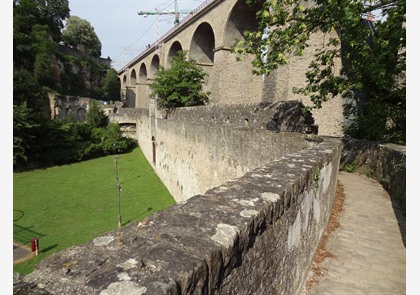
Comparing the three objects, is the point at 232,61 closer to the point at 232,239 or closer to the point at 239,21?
the point at 239,21

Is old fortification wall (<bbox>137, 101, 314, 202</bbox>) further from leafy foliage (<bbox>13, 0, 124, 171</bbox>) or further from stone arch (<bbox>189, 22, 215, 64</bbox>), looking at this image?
leafy foliage (<bbox>13, 0, 124, 171</bbox>)

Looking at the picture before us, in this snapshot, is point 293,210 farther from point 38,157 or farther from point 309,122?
point 38,157

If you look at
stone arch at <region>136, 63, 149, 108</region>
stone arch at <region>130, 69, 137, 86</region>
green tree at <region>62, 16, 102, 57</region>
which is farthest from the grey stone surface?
green tree at <region>62, 16, 102, 57</region>

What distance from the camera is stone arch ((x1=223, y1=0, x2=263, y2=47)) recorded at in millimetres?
19484

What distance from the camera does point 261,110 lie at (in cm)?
751

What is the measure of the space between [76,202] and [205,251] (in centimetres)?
1716

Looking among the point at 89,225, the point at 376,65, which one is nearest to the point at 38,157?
the point at 89,225

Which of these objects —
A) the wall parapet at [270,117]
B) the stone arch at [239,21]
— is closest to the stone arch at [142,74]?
the stone arch at [239,21]

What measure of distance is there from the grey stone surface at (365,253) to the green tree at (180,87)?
14.3 m

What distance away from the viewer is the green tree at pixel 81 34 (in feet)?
196

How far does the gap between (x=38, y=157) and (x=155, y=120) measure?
1456 centimetres

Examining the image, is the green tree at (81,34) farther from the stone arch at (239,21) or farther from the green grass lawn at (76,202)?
the stone arch at (239,21)

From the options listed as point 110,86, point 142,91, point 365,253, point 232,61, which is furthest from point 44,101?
point 365,253

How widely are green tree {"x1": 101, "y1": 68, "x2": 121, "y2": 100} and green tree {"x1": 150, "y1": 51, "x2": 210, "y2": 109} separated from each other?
38.4 meters
